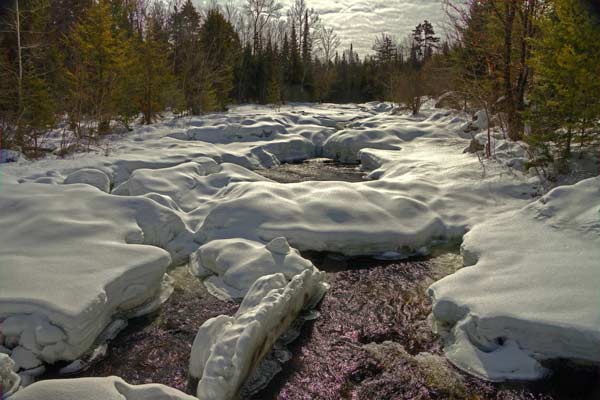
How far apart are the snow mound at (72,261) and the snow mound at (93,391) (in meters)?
1.15

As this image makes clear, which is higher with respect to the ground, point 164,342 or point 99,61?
point 99,61

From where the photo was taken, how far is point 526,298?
411 centimetres

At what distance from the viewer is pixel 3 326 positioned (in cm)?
355

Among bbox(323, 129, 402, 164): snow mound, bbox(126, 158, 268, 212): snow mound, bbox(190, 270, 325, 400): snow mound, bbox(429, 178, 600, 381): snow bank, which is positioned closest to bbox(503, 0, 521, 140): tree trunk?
bbox(323, 129, 402, 164): snow mound

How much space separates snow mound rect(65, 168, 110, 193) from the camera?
26.8 ft

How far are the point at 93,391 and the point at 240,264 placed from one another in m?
2.79

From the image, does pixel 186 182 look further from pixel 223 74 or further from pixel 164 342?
pixel 223 74

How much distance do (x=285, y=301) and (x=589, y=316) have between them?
279 centimetres

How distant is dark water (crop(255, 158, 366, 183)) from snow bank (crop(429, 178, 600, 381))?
6.11m

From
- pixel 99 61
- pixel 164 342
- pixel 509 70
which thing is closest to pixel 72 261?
pixel 164 342

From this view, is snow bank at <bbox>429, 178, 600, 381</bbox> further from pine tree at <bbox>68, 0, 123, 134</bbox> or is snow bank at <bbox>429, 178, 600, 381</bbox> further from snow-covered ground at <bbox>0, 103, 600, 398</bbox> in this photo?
pine tree at <bbox>68, 0, 123, 134</bbox>

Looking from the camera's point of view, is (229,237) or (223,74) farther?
(223,74)

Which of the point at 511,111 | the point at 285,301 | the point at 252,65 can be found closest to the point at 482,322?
the point at 285,301

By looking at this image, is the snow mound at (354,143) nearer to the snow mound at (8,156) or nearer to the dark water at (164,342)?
the snow mound at (8,156)
